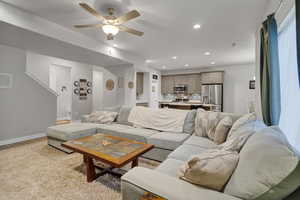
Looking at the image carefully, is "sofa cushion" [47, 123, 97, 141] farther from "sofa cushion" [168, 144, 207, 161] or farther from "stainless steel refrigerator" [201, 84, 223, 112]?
"stainless steel refrigerator" [201, 84, 223, 112]

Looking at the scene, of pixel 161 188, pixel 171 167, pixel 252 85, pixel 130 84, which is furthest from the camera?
pixel 252 85

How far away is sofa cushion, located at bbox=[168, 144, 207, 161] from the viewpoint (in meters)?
1.74

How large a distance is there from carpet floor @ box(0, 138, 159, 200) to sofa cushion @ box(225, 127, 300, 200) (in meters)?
1.38

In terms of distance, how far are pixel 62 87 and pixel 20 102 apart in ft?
9.99

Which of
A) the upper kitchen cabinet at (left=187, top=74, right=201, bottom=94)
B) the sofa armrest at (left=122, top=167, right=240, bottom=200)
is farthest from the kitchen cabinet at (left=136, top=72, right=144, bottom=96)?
the sofa armrest at (left=122, top=167, right=240, bottom=200)

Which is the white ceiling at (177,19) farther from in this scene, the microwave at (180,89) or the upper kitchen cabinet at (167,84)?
the upper kitchen cabinet at (167,84)

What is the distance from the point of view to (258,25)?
117 inches

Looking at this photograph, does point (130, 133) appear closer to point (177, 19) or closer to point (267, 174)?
point (267, 174)

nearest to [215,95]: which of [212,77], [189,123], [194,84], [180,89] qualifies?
[212,77]

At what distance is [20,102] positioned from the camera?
367cm

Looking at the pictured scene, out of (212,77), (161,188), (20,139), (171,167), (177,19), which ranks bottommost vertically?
(20,139)

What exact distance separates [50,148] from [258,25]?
5.11 metres

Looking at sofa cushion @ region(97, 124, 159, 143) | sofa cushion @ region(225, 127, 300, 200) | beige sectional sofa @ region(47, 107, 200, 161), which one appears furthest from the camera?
sofa cushion @ region(97, 124, 159, 143)

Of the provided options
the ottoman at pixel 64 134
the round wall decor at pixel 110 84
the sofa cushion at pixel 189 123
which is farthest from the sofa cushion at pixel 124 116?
the round wall decor at pixel 110 84
